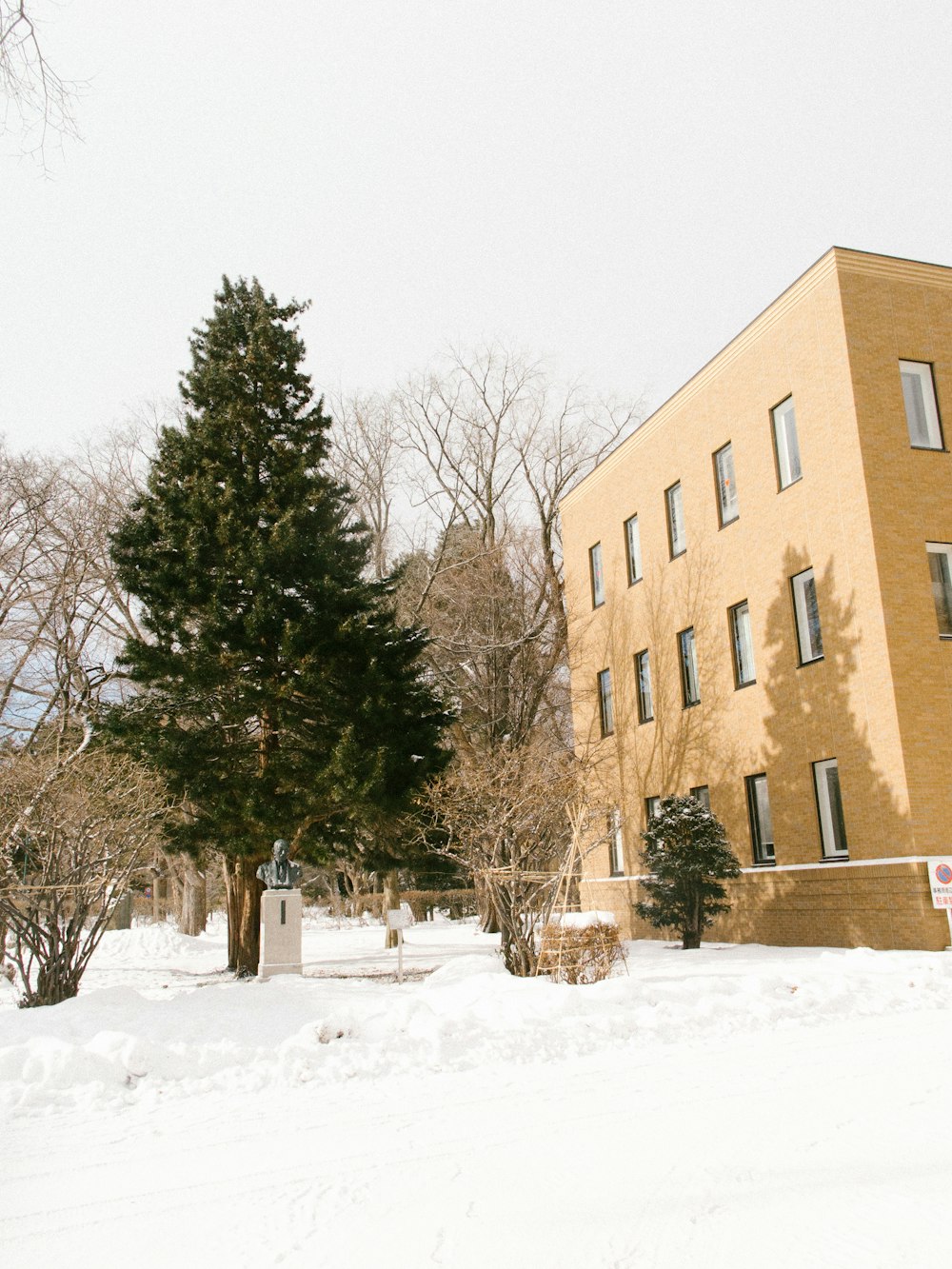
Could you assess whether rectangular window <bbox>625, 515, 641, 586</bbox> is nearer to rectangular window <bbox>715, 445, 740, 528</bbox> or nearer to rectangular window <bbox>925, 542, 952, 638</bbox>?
rectangular window <bbox>715, 445, 740, 528</bbox>

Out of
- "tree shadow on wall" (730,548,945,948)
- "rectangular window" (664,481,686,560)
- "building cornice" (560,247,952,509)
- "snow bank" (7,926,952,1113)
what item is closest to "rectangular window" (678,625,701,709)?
"rectangular window" (664,481,686,560)

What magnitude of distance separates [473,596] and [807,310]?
14.1m

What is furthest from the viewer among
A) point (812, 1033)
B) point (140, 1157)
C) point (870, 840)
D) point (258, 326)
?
point (258, 326)

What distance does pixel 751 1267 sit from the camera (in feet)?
12.8

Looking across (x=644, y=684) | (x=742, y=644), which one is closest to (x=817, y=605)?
(x=742, y=644)

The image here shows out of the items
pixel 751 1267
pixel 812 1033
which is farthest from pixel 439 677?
pixel 751 1267

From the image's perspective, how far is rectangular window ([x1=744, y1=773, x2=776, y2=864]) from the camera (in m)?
19.5

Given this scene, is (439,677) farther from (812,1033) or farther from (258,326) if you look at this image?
(812,1033)

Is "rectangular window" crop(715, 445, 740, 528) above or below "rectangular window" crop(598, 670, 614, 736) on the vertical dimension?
above

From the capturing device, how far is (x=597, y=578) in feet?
88.8

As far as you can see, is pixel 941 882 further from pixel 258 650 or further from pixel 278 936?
pixel 258 650

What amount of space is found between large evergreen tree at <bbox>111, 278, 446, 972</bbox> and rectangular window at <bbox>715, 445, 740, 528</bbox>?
7.21 metres

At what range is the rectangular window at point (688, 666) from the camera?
73.2 feet

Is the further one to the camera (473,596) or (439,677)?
(473,596)
